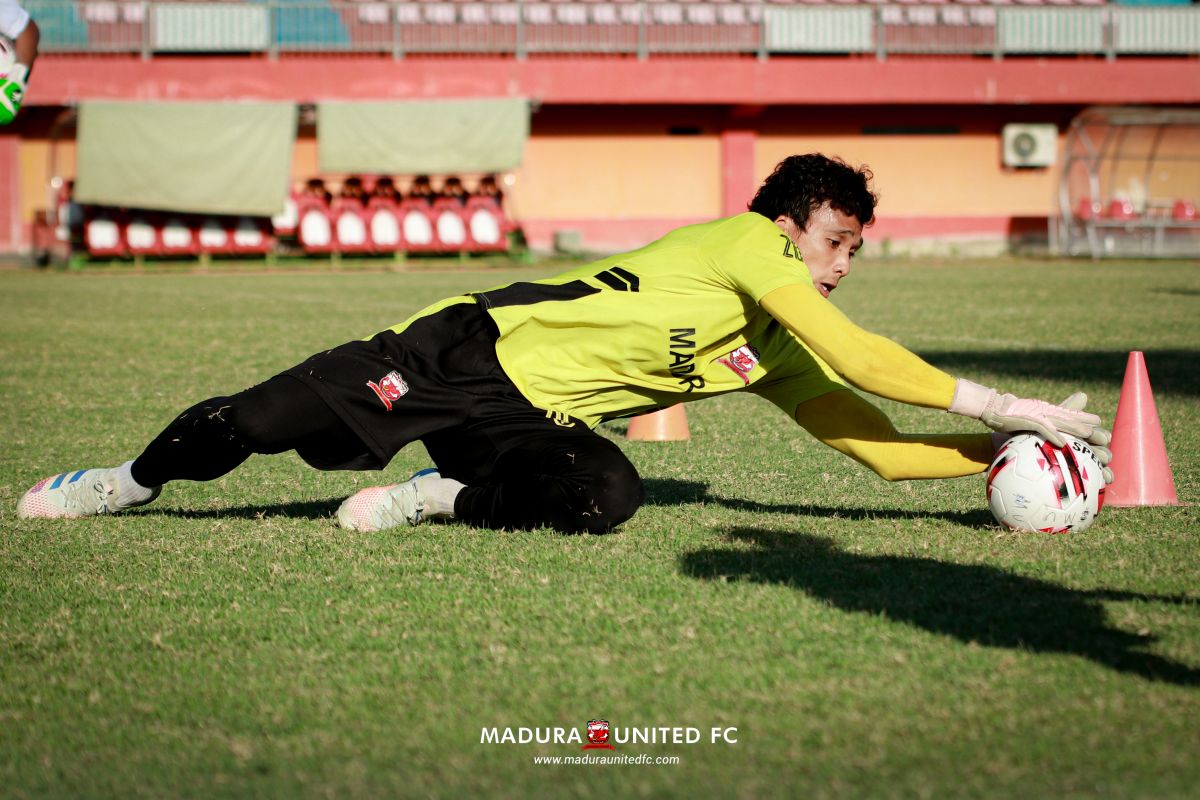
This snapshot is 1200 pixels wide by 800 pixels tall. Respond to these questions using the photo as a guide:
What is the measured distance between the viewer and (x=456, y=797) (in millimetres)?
2574

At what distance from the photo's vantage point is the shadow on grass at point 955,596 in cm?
338

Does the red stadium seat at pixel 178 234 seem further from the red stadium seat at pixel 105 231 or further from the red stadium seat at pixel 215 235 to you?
the red stadium seat at pixel 105 231

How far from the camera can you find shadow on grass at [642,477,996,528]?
199 inches

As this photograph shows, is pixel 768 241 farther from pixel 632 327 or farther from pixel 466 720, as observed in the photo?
pixel 466 720

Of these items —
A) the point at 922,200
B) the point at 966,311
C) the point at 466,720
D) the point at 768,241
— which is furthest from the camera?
the point at 922,200

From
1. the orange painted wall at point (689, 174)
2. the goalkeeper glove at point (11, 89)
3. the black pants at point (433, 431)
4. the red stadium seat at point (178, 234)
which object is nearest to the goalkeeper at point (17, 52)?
the goalkeeper glove at point (11, 89)

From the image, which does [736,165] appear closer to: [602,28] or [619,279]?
[602,28]

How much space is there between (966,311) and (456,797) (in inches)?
523

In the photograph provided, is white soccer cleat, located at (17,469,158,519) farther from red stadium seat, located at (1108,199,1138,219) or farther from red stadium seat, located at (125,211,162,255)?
red stadium seat, located at (1108,199,1138,219)

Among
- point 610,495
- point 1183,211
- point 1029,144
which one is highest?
point 1029,144

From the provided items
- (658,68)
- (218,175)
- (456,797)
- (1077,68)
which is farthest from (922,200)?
(456,797)

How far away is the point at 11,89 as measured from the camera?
446 cm

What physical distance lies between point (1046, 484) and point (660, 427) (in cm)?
295

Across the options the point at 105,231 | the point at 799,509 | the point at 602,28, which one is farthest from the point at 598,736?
the point at 602,28
